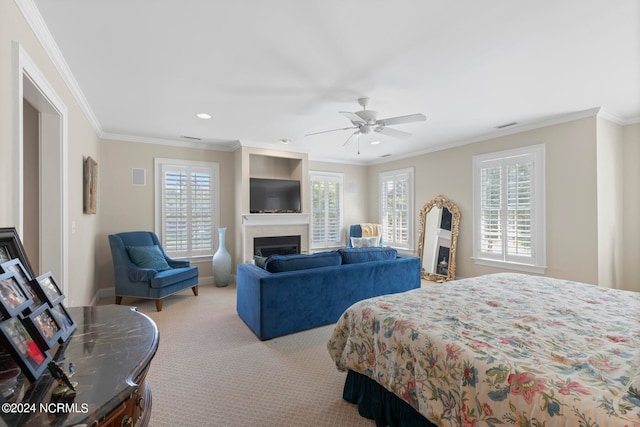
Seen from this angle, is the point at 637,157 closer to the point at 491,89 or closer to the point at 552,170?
the point at 552,170

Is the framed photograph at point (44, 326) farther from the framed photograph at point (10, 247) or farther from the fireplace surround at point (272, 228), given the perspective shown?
the fireplace surround at point (272, 228)

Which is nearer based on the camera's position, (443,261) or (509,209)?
(509,209)

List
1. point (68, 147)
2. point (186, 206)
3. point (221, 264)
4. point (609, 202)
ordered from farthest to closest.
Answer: point (186, 206), point (221, 264), point (609, 202), point (68, 147)

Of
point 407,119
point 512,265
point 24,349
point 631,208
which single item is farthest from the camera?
point 512,265

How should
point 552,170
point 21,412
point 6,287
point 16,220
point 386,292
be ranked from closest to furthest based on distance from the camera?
point 21,412, point 6,287, point 16,220, point 386,292, point 552,170

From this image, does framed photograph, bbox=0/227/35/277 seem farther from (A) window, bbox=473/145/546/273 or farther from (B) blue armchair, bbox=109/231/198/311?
(A) window, bbox=473/145/546/273

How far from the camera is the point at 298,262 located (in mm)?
3391

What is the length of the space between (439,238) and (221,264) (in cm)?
421

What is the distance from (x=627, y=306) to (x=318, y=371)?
232cm

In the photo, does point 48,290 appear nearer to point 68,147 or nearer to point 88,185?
point 68,147

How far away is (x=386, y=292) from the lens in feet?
13.0

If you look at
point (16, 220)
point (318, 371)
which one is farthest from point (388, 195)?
point (16, 220)

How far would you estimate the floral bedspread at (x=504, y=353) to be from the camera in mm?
1115

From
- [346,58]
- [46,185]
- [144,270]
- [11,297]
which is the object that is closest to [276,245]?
[144,270]
